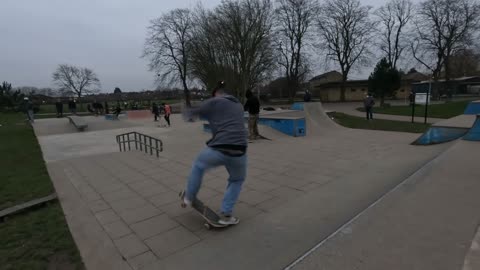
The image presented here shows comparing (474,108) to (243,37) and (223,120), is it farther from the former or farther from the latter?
(243,37)

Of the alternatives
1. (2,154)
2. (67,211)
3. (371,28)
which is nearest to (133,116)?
(2,154)

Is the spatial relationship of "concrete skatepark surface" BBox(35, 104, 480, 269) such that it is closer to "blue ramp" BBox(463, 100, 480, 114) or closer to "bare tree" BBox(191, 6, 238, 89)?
"blue ramp" BBox(463, 100, 480, 114)

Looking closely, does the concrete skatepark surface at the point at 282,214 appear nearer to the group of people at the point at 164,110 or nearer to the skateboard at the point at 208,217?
the skateboard at the point at 208,217

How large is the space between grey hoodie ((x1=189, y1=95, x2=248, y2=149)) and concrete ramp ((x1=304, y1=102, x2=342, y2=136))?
923 cm

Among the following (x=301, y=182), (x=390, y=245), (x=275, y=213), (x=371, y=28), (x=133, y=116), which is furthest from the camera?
(x=371, y=28)

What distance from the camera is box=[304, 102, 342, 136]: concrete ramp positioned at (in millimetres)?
11897

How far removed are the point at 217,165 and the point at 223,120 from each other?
499 millimetres

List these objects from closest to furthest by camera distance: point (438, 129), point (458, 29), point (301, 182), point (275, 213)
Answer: point (275, 213), point (301, 182), point (438, 129), point (458, 29)

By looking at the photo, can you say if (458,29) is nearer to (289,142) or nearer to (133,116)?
(289,142)

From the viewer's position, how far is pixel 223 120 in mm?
2752

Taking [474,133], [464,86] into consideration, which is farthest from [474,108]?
[464,86]

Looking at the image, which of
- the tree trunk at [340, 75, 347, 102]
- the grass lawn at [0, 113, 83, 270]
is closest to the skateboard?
the grass lawn at [0, 113, 83, 270]

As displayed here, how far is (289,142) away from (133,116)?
19846 millimetres

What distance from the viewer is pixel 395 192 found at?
369 cm
